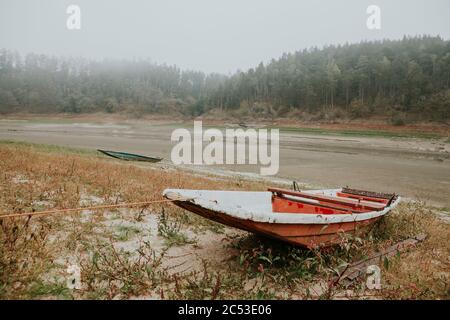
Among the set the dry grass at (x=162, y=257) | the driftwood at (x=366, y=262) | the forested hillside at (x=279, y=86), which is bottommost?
the driftwood at (x=366, y=262)

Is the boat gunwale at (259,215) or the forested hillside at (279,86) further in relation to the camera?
the forested hillside at (279,86)

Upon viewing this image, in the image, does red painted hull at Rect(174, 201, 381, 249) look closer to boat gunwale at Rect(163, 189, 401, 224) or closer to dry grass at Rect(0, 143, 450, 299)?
boat gunwale at Rect(163, 189, 401, 224)

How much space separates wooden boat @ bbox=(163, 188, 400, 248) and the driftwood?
43cm

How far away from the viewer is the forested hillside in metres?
59.3

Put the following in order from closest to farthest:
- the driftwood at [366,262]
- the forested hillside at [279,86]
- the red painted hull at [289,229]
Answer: the red painted hull at [289,229], the driftwood at [366,262], the forested hillside at [279,86]

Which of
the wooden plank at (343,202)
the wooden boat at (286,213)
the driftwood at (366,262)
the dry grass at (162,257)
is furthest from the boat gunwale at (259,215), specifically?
the wooden plank at (343,202)

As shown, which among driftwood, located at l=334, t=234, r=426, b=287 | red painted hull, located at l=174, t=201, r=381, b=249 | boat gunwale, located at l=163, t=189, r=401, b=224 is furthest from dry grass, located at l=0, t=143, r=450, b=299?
boat gunwale, located at l=163, t=189, r=401, b=224

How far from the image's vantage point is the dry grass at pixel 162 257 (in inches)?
145

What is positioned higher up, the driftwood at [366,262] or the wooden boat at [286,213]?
the wooden boat at [286,213]

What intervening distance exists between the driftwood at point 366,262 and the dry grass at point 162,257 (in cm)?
11

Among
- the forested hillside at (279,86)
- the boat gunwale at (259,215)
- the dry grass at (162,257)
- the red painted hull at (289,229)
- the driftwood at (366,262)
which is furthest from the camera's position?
the forested hillside at (279,86)

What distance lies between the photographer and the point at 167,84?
135 m

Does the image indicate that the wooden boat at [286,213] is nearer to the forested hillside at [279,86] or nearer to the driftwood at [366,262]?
the driftwood at [366,262]
